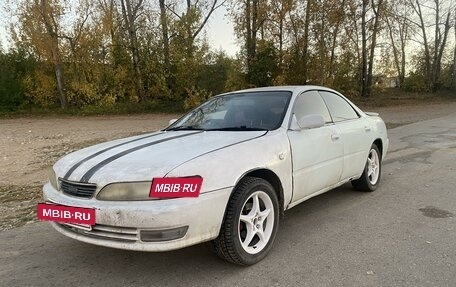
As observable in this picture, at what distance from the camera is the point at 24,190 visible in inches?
239

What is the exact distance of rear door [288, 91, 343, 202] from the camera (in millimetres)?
3668

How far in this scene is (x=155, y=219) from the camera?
2611 millimetres

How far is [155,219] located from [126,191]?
32cm

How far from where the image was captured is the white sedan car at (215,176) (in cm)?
268

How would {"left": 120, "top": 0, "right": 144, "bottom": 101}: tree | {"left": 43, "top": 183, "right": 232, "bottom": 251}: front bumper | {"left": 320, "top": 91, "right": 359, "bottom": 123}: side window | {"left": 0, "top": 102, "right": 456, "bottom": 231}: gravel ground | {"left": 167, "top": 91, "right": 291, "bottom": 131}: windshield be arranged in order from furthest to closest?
{"left": 120, "top": 0, "right": 144, "bottom": 101}: tree → {"left": 0, "top": 102, "right": 456, "bottom": 231}: gravel ground → {"left": 320, "top": 91, "right": 359, "bottom": 123}: side window → {"left": 167, "top": 91, "right": 291, "bottom": 131}: windshield → {"left": 43, "top": 183, "right": 232, "bottom": 251}: front bumper

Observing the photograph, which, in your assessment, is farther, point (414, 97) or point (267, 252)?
point (414, 97)

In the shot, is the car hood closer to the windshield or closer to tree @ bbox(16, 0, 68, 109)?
the windshield

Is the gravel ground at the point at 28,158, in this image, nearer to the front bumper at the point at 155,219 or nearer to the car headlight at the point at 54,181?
the car headlight at the point at 54,181

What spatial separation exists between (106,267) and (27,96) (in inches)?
945

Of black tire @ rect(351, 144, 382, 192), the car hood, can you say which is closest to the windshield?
the car hood

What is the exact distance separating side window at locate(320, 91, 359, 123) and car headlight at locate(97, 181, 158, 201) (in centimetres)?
266

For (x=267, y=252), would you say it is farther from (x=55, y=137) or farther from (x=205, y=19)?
(x=205, y=19)

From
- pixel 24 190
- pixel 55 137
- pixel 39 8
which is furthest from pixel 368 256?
pixel 39 8

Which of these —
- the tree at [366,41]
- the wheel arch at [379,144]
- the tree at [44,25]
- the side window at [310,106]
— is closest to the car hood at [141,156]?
the side window at [310,106]
